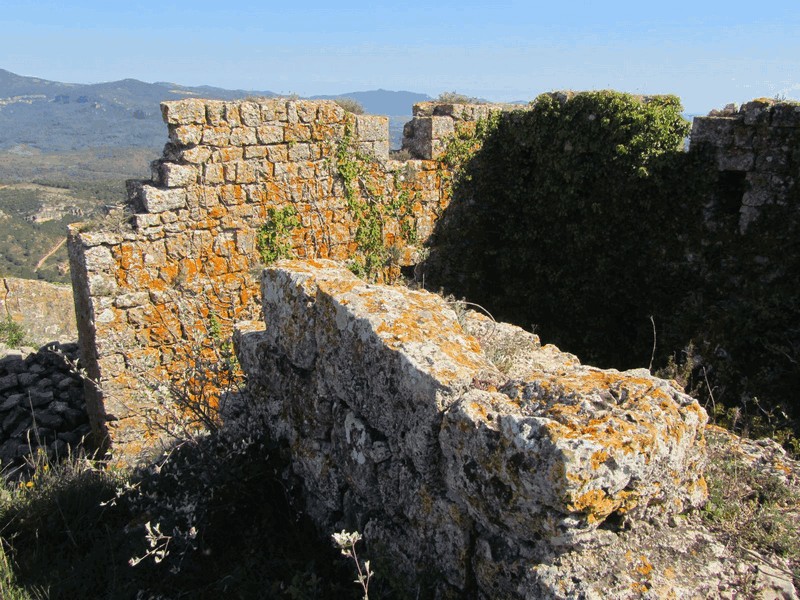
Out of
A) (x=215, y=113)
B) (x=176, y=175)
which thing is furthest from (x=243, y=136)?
(x=176, y=175)

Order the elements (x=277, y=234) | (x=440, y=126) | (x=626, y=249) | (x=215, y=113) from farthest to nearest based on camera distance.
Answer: (x=440, y=126), (x=626, y=249), (x=277, y=234), (x=215, y=113)

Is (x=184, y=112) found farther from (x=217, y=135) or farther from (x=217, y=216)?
(x=217, y=216)

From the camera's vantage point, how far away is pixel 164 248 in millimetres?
7074

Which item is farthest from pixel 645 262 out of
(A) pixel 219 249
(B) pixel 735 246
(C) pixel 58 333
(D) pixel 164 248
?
(C) pixel 58 333

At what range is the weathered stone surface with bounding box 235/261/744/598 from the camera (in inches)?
83.2

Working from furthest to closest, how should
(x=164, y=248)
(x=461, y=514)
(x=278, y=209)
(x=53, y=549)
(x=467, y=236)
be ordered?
(x=467, y=236)
(x=278, y=209)
(x=164, y=248)
(x=53, y=549)
(x=461, y=514)

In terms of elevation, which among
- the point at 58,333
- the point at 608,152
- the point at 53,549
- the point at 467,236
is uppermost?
the point at 608,152

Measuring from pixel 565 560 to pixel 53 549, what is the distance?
2861 mm

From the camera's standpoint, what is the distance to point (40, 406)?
8.24 m

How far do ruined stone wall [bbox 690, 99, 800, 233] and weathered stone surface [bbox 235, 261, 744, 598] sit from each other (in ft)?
16.4

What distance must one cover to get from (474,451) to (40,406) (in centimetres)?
787

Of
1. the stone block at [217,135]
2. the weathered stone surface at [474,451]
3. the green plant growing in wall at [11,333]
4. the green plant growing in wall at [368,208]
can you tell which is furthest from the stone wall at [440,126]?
the green plant growing in wall at [11,333]

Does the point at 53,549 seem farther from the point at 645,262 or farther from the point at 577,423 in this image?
the point at 645,262

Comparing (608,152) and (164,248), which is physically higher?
(608,152)
